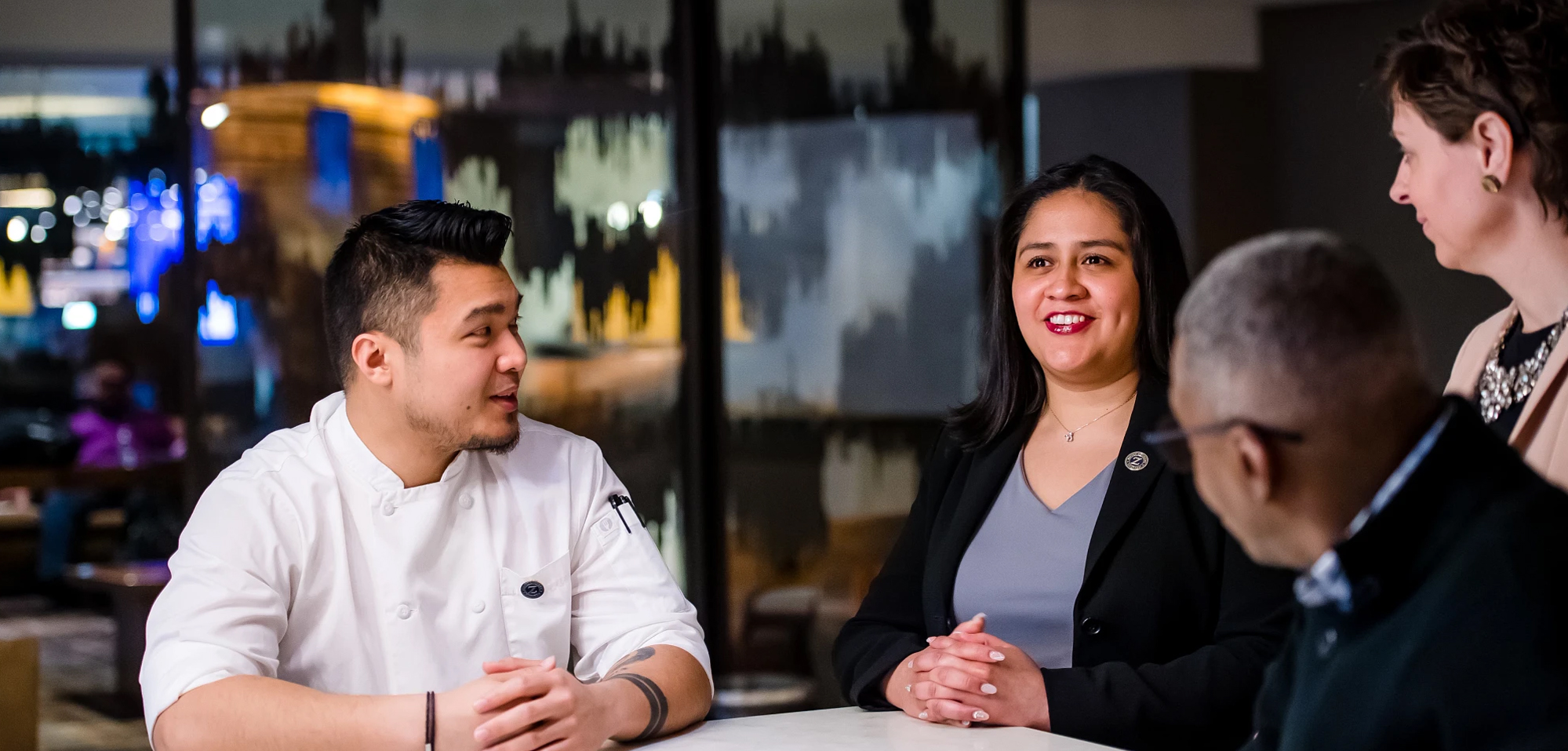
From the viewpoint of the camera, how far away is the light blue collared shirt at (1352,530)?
3.63 ft

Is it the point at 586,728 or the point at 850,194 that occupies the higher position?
the point at 850,194

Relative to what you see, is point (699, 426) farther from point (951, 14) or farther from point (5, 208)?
point (5, 208)

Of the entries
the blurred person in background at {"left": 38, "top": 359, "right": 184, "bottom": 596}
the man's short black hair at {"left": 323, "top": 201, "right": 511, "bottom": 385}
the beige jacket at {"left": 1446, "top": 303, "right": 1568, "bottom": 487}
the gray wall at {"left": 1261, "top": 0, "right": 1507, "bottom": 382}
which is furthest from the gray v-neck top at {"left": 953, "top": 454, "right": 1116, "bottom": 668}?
the gray wall at {"left": 1261, "top": 0, "right": 1507, "bottom": 382}

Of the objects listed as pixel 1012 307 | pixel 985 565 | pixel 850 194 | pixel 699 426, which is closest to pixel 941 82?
pixel 850 194

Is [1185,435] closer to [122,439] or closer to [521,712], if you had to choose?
[521,712]

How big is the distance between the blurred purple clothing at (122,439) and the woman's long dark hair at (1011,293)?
2.49 metres

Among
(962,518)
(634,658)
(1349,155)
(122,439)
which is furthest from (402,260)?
(1349,155)

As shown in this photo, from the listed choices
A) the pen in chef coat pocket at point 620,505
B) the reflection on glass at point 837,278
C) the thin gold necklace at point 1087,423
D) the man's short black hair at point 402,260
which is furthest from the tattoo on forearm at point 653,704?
the reflection on glass at point 837,278

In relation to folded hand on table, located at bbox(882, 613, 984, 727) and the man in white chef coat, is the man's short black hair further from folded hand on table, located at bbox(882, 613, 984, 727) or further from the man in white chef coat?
folded hand on table, located at bbox(882, 613, 984, 727)

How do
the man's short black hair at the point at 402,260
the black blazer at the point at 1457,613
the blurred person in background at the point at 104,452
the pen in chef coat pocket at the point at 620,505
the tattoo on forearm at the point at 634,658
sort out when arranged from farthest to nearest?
the blurred person in background at the point at 104,452
the pen in chef coat pocket at the point at 620,505
the man's short black hair at the point at 402,260
the tattoo on forearm at the point at 634,658
the black blazer at the point at 1457,613

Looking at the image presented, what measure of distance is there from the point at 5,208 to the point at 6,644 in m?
1.29

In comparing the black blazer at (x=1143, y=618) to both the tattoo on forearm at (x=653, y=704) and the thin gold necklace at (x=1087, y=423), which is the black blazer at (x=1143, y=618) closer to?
the thin gold necklace at (x=1087, y=423)

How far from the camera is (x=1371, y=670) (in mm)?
1140

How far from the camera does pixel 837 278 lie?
176 inches
